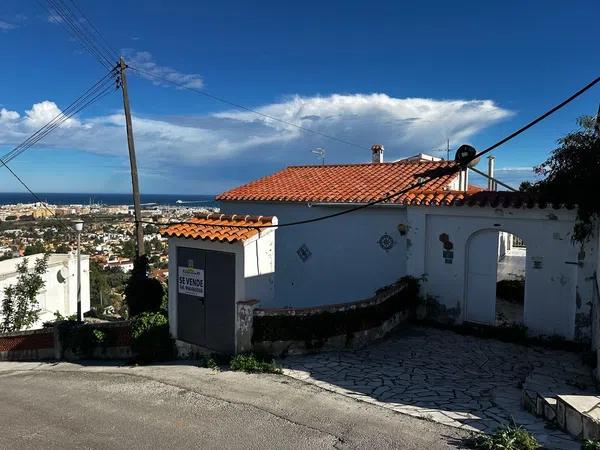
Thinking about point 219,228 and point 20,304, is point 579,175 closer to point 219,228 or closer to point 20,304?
point 219,228

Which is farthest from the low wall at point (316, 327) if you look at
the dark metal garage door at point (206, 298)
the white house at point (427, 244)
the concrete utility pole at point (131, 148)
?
the concrete utility pole at point (131, 148)

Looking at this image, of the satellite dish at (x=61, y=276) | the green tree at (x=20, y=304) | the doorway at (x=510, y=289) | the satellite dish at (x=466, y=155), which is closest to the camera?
the satellite dish at (x=466, y=155)

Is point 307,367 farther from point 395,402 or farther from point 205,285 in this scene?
point 205,285

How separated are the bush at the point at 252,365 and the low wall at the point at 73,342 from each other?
4475mm

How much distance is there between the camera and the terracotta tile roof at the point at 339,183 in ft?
46.2

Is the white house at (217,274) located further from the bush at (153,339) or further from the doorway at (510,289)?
the doorway at (510,289)

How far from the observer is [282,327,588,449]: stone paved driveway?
20.9 feet

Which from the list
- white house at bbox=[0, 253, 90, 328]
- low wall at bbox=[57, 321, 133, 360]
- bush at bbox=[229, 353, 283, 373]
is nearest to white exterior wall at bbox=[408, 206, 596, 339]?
bush at bbox=[229, 353, 283, 373]

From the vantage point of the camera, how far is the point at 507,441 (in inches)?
209

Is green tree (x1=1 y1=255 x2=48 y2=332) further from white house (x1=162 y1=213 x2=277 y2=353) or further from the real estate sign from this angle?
the real estate sign

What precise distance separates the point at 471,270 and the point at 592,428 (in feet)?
20.8

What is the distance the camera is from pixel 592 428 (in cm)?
519

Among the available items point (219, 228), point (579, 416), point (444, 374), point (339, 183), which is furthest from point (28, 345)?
point (579, 416)

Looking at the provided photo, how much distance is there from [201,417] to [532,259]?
804 centimetres
